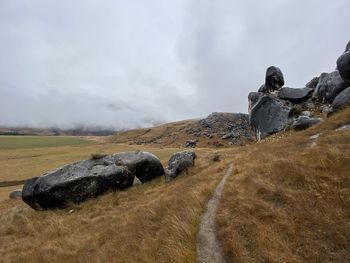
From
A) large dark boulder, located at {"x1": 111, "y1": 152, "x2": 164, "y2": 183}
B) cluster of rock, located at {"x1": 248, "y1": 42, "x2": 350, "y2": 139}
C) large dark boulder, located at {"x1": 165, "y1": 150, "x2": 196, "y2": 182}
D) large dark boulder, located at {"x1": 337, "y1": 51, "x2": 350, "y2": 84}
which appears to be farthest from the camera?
cluster of rock, located at {"x1": 248, "y1": 42, "x2": 350, "y2": 139}

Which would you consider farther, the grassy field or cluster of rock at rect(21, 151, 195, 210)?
cluster of rock at rect(21, 151, 195, 210)

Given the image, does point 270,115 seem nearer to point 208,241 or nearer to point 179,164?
point 179,164

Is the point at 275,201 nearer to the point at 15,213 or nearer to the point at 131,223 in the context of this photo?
the point at 131,223

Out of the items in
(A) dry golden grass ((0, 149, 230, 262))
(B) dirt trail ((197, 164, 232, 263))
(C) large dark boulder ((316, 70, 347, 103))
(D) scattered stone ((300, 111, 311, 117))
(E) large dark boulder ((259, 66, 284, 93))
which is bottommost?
(A) dry golden grass ((0, 149, 230, 262))

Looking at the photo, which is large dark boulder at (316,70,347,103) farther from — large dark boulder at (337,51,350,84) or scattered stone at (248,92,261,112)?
scattered stone at (248,92,261,112)

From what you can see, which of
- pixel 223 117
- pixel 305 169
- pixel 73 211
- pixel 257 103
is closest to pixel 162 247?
pixel 305 169

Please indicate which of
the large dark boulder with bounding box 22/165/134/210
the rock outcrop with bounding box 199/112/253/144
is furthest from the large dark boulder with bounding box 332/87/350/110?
the rock outcrop with bounding box 199/112/253/144

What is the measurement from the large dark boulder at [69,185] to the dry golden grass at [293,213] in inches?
579

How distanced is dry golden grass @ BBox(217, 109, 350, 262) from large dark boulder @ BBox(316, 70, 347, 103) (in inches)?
850

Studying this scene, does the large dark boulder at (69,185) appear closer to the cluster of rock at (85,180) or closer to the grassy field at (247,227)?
the cluster of rock at (85,180)

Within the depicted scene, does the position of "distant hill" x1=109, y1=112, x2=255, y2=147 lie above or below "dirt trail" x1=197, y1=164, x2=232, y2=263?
above

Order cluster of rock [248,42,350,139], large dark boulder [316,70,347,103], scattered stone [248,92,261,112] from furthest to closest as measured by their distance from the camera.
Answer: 1. scattered stone [248,92,261,112]
2. cluster of rock [248,42,350,139]
3. large dark boulder [316,70,347,103]

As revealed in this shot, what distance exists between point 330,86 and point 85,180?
31906mm

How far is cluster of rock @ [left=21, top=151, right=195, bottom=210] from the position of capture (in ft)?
73.0
